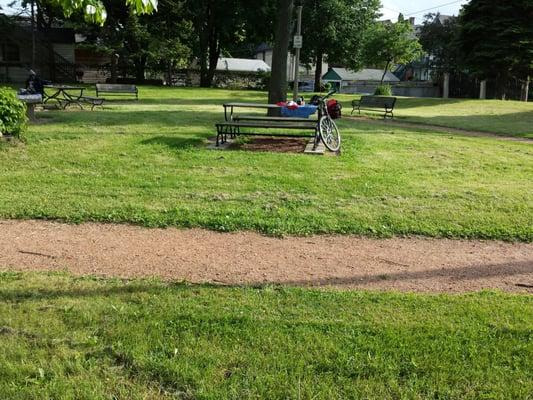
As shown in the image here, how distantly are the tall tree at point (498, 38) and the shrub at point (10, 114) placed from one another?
32.3m

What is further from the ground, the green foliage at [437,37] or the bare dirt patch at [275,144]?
the green foliage at [437,37]

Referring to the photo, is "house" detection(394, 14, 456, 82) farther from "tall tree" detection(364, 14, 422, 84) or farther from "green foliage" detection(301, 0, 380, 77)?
"green foliage" detection(301, 0, 380, 77)

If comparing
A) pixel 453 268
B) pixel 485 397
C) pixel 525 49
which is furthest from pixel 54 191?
pixel 525 49

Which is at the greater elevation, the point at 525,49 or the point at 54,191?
the point at 525,49

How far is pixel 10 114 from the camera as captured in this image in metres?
9.69

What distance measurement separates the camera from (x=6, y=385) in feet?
9.58

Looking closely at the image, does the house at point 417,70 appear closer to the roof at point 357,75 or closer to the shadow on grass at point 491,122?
the roof at point 357,75

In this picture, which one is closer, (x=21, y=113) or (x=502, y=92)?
(x=21, y=113)

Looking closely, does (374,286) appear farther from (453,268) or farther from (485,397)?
(485,397)

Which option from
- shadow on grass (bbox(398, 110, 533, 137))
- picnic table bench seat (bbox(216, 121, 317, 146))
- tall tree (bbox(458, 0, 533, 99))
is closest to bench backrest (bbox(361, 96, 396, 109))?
shadow on grass (bbox(398, 110, 533, 137))

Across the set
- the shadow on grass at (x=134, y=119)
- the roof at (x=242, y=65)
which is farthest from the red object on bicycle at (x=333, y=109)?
the roof at (x=242, y=65)

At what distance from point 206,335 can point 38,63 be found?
141 ft

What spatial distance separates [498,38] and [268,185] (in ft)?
107

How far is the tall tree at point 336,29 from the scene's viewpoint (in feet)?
151
